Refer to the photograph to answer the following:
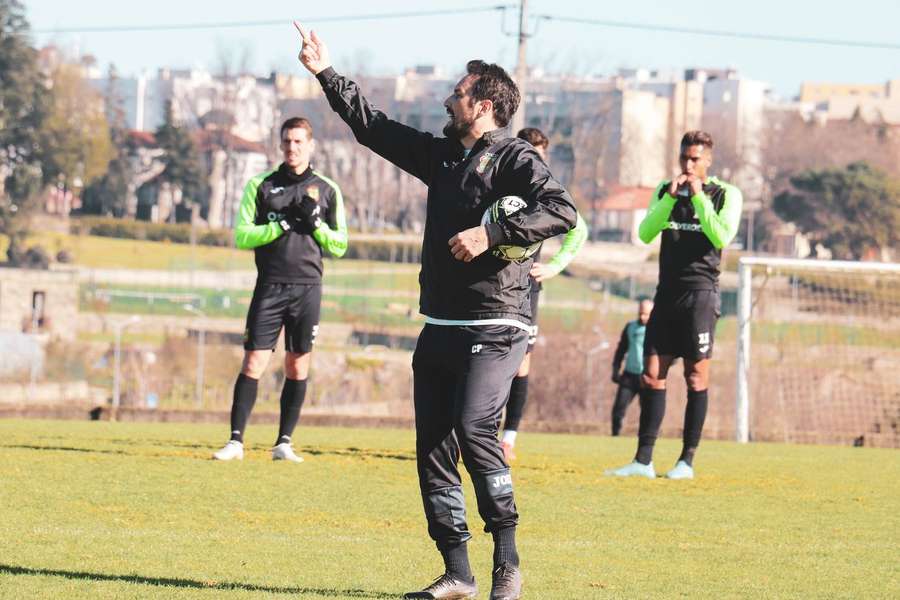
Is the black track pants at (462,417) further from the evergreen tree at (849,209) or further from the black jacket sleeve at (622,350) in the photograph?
the evergreen tree at (849,209)

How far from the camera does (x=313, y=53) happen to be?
731cm

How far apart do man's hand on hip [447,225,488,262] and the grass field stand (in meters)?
1.45

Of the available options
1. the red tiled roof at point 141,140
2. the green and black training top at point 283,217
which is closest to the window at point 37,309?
the red tiled roof at point 141,140

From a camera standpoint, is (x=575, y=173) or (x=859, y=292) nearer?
(x=859, y=292)

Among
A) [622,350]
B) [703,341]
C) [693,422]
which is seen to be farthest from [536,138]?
[622,350]

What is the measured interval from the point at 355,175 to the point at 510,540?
11668 centimetres

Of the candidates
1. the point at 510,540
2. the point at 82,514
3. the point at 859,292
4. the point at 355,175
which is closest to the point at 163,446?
the point at 82,514

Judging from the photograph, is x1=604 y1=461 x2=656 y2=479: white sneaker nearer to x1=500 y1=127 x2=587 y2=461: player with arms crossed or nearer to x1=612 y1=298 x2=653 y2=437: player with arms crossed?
x1=500 y1=127 x2=587 y2=461: player with arms crossed

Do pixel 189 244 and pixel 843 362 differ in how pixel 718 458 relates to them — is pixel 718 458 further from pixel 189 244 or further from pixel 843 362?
pixel 189 244

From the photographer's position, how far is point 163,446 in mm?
13117

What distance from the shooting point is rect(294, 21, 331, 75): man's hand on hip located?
7.29 m

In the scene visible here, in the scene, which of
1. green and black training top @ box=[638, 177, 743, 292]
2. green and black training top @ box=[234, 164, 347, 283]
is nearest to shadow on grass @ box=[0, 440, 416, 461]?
green and black training top @ box=[234, 164, 347, 283]

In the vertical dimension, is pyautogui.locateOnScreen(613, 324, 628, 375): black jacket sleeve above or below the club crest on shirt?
below

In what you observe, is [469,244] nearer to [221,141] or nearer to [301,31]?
[301,31]
